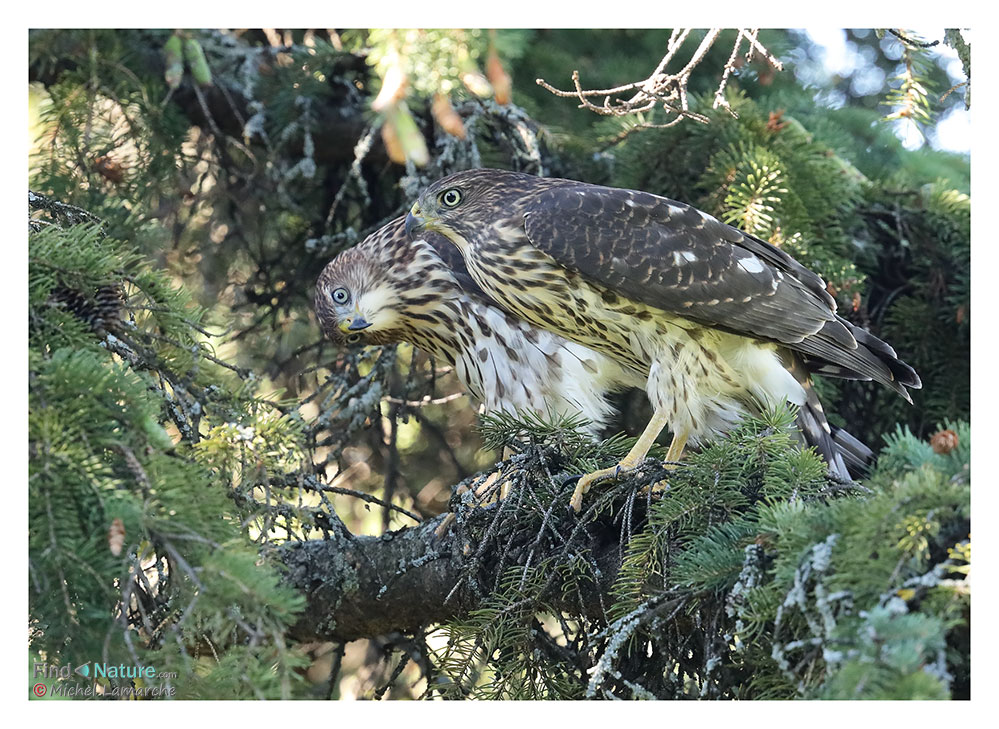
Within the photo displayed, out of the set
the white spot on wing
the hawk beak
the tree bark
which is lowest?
the tree bark

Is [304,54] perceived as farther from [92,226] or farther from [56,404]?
[56,404]

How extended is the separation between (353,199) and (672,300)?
227 centimetres

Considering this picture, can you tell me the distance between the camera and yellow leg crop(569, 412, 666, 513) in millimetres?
2678

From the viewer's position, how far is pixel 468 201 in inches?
129

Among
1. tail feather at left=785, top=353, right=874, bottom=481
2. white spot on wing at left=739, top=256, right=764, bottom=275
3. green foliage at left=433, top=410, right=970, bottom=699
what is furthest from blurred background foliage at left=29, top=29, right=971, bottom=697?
green foliage at left=433, top=410, right=970, bottom=699

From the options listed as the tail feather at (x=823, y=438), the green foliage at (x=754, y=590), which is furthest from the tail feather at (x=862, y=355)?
the green foliage at (x=754, y=590)

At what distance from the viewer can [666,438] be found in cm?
416

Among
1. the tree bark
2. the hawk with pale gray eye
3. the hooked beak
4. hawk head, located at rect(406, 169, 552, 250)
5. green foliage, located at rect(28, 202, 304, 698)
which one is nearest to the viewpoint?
green foliage, located at rect(28, 202, 304, 698)

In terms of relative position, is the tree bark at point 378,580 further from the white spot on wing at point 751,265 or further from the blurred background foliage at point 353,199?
the white spot on wing at point 751,265

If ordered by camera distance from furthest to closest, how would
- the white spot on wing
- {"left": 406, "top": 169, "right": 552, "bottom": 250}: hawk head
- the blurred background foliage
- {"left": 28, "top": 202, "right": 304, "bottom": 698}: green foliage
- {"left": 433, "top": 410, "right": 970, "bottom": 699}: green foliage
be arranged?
{"left": 406, "top": 169, "right": 552, "bottom": 250}: hawk head, the white spot on wing, the blurred background foliage, {"left": 28, "top": 202, "right": 304, "bottom": 698}: green foliage, {"left": 433, "top": 410, "right": 970, "bottom": 699}: green foliage

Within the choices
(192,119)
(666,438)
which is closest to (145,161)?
(192,119)

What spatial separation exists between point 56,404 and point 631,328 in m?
1.64

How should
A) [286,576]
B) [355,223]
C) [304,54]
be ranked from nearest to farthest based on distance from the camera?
1. [286,576]
2. [304,54]
3. [355,223]

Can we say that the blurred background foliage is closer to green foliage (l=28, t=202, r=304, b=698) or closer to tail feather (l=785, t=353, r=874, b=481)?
green foliage (l=28, t=202, r=304, b=698)
